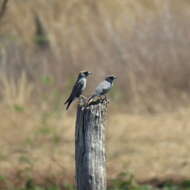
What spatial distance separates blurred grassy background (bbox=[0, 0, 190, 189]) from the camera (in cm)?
1648

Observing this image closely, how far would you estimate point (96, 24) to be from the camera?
19609 mm

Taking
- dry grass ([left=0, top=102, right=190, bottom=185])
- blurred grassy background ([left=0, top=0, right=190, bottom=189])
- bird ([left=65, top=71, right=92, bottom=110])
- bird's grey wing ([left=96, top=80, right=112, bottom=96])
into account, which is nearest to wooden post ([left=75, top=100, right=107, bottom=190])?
bird's grey wing ([left=96, top=80, right=112, bottom=96])

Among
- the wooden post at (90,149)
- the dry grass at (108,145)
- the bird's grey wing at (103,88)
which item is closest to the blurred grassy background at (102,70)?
the dry grass at (108,145)

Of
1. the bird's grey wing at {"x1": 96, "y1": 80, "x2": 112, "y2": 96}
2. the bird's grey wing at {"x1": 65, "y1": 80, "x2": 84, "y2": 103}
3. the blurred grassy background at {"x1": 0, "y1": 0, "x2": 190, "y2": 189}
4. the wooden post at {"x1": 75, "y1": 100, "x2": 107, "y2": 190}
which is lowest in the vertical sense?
the wooden post at {"x1": 75, "y1": 100, "x2": 107, "y2": 190}

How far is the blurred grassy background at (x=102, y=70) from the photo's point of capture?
16.5 meters

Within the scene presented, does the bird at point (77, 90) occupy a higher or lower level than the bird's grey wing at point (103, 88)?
higher

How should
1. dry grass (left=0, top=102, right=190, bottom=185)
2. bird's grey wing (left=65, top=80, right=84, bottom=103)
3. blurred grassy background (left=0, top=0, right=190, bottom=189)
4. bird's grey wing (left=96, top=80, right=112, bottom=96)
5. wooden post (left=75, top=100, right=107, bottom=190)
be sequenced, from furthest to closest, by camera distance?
blurred grassy background (left=0, top=0, right=190, bottom=189) < dry grass (left=0, top=102, right=190, bottom=185) < bird's grey wing (left=65, top=80, right=84, bottom=103) < bird's grey wing (left=96, top=80, right=112, bottom=96) < wooden post (left=75, top=100, right=107, bottom=190)

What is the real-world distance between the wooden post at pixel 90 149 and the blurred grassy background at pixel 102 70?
8013 mm

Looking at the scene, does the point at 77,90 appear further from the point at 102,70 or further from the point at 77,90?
the point at 102,70

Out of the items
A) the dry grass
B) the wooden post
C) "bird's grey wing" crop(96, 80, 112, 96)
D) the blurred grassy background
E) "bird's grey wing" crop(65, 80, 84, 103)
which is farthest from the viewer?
the blurred grassy background

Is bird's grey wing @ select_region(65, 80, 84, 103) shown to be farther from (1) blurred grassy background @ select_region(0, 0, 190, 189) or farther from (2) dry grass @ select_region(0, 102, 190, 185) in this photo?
(1) blurred grassy background @ select_region(0, 0, 190, 189)

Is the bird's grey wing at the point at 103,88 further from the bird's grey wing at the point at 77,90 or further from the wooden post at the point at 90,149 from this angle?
the wooden post at the point at 90,149

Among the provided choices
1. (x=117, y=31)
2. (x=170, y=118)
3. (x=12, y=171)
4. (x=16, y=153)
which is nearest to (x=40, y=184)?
(x=12, y=171)

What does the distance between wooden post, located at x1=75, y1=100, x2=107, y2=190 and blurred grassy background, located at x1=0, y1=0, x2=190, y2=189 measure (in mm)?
8013
